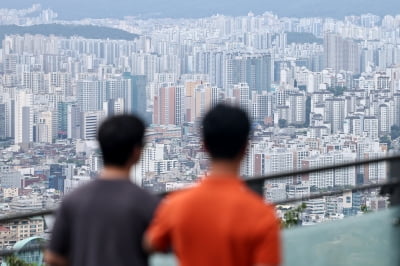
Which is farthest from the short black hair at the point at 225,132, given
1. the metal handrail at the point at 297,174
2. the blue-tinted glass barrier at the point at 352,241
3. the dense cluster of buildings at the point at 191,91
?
the dense cluster of buildings at the point at 191,91

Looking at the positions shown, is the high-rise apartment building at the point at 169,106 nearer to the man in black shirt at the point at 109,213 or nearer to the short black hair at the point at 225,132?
the man in black shirt at the point at 109,213

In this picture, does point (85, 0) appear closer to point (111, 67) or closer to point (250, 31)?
point (250, 31)


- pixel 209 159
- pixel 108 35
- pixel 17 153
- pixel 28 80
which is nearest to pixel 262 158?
pixel 17 153

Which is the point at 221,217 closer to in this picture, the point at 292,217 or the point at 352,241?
the point at 352,241

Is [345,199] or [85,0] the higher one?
[85,0]

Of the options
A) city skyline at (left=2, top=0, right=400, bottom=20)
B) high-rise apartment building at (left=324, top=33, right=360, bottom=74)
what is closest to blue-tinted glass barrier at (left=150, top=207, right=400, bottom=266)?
high-rise apartment building at (left=324, top=33, right=360, bottom=74)
